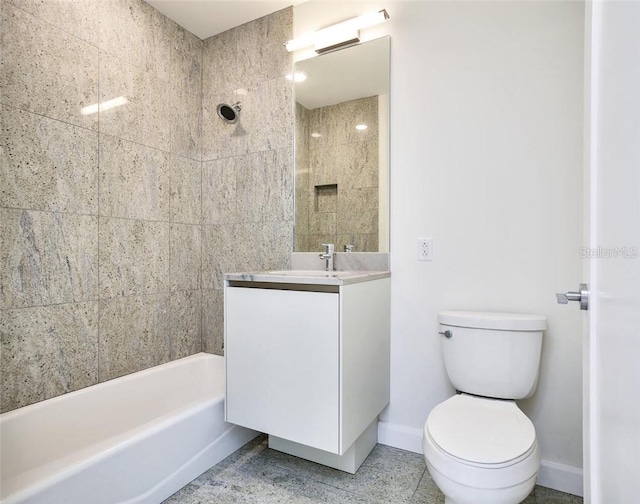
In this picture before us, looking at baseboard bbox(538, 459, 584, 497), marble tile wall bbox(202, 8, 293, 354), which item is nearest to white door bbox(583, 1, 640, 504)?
baseboard bbox(538, 459, 584, 497)

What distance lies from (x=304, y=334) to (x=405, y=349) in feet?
2.28

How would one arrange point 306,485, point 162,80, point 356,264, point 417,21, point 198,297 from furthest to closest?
point 198,297, point 162,80, point 356,264, point 417,21, point 306,485

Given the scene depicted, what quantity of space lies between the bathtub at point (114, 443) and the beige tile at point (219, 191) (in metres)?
1.03

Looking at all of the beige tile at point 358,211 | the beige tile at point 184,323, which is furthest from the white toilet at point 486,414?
the beige tile at point 184,323

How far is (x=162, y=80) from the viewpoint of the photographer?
228 centimetres

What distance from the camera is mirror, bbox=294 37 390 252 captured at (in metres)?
1.97

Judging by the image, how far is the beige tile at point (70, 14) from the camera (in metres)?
1.64

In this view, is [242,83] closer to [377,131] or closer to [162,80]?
[162,80]

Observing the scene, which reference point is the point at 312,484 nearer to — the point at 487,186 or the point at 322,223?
the point at 322,223

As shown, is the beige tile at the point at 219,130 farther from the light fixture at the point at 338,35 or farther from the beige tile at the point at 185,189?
the light fixture at the point at 338,35

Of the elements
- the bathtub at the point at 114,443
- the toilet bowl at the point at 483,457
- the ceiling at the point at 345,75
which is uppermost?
the ceiling at the point at 345,75

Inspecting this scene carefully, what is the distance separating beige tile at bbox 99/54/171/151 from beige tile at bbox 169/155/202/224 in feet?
0.50

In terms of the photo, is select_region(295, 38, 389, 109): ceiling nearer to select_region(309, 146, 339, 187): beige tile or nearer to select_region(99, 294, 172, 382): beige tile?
select_region(309, 146, 339, 187): beige tile

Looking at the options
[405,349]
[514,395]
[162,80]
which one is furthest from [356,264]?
[162,80]
